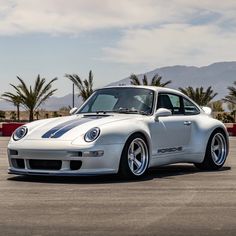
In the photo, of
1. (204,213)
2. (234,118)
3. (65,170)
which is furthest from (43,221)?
(234,118)

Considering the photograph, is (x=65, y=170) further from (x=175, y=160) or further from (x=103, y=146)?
(x=175, y=160)

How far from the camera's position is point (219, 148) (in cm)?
1034

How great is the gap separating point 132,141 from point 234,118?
1670 inches

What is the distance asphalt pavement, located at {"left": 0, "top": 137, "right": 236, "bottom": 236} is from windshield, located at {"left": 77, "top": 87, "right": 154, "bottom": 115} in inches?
41.0

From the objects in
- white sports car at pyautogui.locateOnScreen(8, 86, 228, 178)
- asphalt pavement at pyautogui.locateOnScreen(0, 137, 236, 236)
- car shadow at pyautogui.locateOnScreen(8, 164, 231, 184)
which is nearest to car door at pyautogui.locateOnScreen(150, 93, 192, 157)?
white sports car at pyautogui.locateOnScreen(8, 86, 228, 178)

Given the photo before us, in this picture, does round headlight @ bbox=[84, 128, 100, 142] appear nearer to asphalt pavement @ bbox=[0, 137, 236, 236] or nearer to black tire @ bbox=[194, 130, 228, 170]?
asphalt pavement @ bbox=[0, 137, 236, 236]

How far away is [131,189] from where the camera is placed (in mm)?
7480

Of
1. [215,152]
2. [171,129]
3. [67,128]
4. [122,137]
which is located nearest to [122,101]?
[171,129]

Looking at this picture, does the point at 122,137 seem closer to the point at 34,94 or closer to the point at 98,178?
the point at 98,178

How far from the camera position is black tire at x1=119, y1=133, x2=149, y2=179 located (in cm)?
835

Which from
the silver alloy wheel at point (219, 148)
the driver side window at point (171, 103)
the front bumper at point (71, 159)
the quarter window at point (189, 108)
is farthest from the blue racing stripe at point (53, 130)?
the silver alloy wheel at point (219, 148)

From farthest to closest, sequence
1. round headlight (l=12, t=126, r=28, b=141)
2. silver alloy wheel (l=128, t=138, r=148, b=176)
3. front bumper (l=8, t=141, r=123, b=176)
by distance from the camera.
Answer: round headlight (l=12, t=126, r=28, b=141)
silver alloy wheel (l=128, t=138, r=148, b=176)
front bumper (l=8, t=141, r=123, b=176)

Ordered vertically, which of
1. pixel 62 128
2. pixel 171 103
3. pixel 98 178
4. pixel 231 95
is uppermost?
pixel 231 95

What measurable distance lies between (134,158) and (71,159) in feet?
3.22
